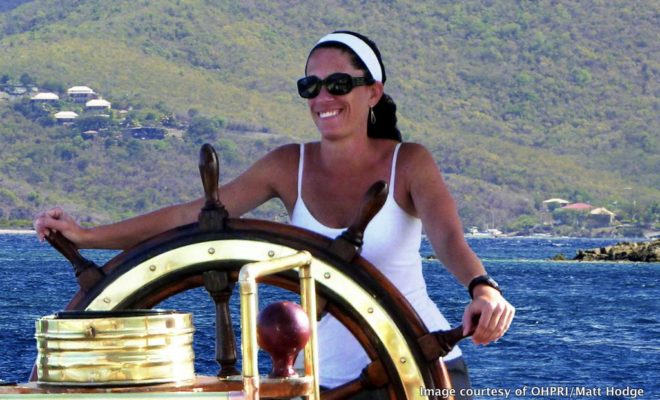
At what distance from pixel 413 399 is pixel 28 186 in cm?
13057

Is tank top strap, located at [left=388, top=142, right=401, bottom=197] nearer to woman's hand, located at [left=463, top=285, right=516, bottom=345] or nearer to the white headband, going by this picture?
the white headband

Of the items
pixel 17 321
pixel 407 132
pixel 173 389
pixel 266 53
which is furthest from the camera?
pixel 266 53

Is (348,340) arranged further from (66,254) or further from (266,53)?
(266,53)

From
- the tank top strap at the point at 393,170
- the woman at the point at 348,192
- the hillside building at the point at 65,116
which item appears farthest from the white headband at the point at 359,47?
the hillside building at the point at 65,116

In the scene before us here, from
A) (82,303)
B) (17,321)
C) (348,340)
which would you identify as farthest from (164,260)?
(17,321)

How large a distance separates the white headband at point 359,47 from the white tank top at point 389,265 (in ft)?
0.69

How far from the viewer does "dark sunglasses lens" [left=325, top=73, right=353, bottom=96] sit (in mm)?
3324

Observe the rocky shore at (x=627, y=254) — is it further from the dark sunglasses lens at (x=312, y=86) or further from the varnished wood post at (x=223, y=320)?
the varnished wood post at (x=223, y=320)

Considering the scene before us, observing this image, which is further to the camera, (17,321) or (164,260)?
(17,321)

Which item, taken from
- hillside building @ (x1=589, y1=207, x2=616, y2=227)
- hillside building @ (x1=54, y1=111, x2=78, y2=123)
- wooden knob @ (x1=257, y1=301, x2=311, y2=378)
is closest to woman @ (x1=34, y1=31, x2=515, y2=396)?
wooden knob @ (x1=257, y1=301, x2=311, y2=378)

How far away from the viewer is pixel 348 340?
3.19 m

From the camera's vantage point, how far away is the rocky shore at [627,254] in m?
89.2

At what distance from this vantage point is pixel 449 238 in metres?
3.13

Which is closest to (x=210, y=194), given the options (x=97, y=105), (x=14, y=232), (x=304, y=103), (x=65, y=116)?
(x=14, y=232)
